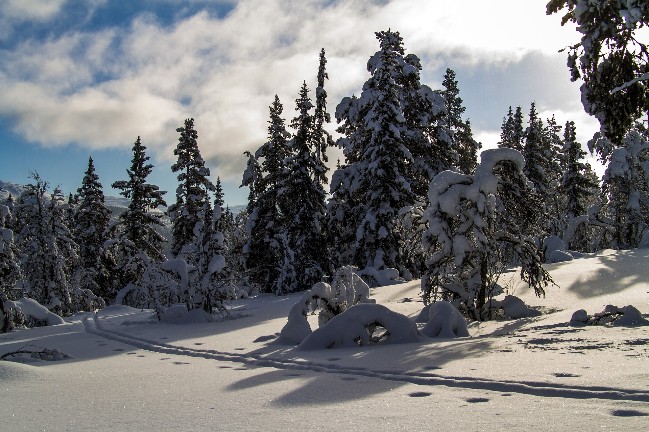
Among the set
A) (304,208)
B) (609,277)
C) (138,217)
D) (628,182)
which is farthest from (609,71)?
(138,217)

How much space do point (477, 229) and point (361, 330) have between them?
3.60m

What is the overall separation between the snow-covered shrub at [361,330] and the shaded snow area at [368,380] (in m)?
0.02

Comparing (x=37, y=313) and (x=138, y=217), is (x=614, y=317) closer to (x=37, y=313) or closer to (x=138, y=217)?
(x=37, y=313)

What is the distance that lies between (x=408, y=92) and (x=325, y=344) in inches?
826

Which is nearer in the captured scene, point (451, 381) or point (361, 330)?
point (451, 381)

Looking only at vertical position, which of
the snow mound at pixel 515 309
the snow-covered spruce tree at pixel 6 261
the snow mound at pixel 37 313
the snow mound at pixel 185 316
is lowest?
the snow mound at pixel 515 309

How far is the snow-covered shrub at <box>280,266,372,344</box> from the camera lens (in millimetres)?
8953

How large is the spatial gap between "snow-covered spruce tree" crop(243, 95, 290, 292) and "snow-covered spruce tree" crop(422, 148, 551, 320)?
18428 millimetres

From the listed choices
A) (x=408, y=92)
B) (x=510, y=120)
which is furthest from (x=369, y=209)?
(x=510, y=120)

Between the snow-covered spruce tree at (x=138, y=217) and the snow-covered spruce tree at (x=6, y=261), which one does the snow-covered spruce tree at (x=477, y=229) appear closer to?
the snow-covered spruce tree at (x=6, y=261)

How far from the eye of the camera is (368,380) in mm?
5133

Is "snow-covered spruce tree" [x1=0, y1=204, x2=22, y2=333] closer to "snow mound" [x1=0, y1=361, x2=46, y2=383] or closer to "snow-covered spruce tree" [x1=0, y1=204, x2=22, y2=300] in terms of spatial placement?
"snow-covered spruce tree" [x1=0, y1=204, x2=22, y2=300]

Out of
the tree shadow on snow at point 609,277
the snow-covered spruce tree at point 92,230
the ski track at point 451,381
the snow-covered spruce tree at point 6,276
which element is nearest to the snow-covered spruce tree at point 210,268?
the ski track at point 451,381

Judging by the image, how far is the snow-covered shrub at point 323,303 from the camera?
895cm
